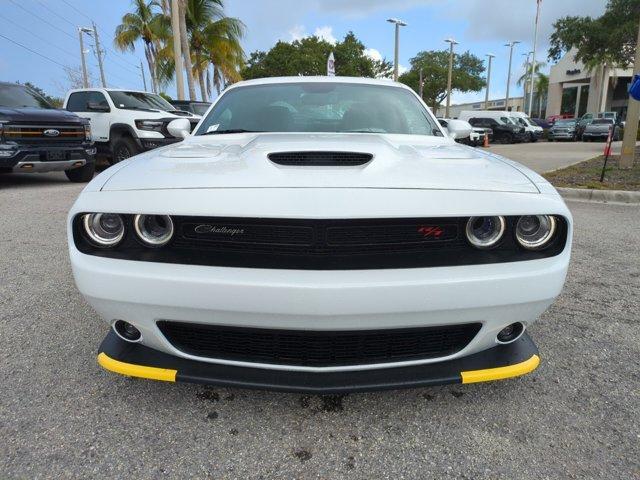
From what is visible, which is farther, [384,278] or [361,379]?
[361,379]

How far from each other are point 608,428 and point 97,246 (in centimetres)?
207

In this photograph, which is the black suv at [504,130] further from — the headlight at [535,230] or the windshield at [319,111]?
the headlight at [535,230]

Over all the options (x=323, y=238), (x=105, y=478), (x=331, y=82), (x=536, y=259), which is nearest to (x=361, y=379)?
(x=323, y=238)

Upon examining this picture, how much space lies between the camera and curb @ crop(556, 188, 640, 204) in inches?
279

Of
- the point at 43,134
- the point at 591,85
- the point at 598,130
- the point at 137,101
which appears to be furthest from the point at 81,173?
the point at 591,85

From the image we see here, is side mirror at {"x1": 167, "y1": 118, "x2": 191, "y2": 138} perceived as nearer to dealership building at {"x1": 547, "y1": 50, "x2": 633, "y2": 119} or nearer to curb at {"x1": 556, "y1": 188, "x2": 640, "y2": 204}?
curb at {"x1": 556, "y1": 188, "x2": 640, "y2": 204}

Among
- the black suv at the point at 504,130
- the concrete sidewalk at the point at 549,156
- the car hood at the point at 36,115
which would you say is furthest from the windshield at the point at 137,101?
the black suv at the point at 504,130

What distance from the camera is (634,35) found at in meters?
15.0

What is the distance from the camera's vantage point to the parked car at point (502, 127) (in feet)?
85.8

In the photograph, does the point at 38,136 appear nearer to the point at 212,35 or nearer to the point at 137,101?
the point at 137,101

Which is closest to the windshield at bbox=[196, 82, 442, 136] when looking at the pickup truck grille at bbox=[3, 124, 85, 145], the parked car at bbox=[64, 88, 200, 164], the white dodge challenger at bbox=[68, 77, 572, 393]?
the white dodge challenger at bbox=[68, 77, 572, 393]

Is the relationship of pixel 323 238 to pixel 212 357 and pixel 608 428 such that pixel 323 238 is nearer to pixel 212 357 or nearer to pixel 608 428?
pixel 212 357

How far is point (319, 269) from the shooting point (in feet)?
5.13

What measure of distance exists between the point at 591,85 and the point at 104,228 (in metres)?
52.2
